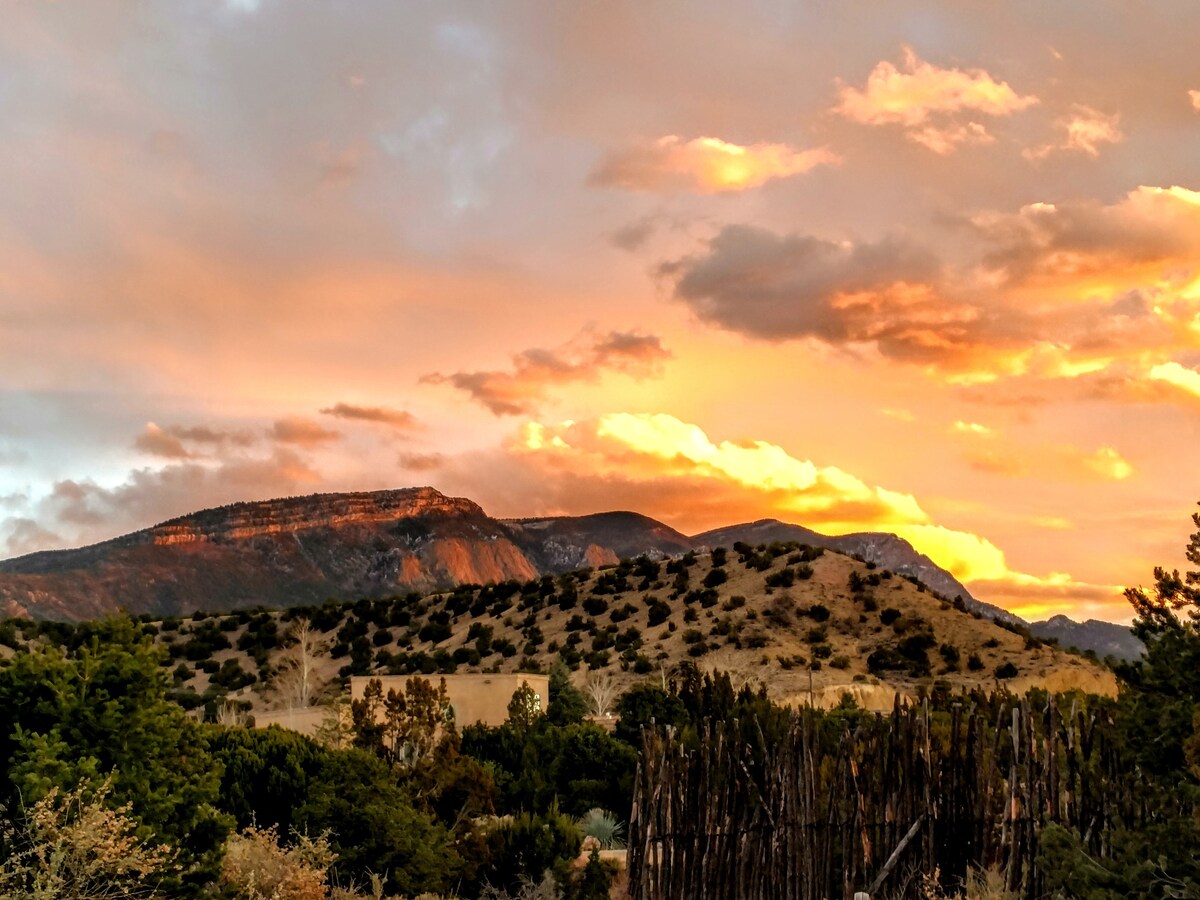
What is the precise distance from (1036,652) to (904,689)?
7811mm

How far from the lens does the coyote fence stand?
35.9ft

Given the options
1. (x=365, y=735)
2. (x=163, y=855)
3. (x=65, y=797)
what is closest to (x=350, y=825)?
(x=365, y=735)

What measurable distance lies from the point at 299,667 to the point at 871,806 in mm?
48612

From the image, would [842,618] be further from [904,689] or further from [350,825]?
[350,825]

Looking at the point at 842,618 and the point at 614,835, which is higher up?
the point at 842,618

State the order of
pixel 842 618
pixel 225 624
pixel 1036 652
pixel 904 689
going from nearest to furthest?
pixel 904 689
pixel 1036 652
pixel 842 618
pixel 225 624

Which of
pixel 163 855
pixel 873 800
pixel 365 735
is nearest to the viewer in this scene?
pixel 163 855

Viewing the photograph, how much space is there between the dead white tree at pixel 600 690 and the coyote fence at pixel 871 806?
2612cm

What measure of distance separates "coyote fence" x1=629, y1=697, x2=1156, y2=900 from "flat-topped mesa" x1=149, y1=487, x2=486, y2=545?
14627 centimetres

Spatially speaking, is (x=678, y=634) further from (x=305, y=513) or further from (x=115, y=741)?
(x=305, y=513)

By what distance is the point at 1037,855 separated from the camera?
35.6ft

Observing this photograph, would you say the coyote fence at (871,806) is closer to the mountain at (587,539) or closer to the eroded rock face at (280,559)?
the eroded rock face at (280,559)

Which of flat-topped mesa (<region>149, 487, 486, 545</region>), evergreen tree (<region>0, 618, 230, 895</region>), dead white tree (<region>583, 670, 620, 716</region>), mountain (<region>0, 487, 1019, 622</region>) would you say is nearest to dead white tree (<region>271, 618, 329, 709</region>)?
dead white tree (<region>583, 670, 620, 716</region>)

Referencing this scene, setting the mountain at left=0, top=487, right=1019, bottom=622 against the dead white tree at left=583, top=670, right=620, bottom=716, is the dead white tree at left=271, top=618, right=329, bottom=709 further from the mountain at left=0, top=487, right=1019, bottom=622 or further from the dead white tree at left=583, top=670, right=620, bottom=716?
the mountain at left=0, top=487, right=1019, bottom=622
